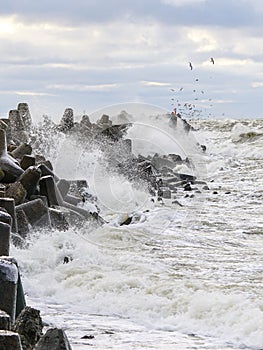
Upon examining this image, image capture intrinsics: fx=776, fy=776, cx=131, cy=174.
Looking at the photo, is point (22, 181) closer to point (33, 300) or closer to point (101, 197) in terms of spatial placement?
point (33, 300)

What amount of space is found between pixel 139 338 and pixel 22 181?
4.90m

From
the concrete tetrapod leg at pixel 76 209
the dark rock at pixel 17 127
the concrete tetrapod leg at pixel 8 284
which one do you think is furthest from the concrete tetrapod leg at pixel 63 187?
the concrete tetrapod leg at pixel 8 284

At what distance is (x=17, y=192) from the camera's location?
9.94 m

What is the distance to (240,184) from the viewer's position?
19.8 m

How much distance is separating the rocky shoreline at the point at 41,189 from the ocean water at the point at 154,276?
0.99 feet

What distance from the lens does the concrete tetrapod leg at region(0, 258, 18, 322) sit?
4.50 meters

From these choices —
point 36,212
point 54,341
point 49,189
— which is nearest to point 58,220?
point 36,212

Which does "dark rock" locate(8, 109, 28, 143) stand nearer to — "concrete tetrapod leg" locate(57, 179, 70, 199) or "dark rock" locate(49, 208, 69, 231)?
"concrete tetrapod leg" locate(57, 179, 70, 199)

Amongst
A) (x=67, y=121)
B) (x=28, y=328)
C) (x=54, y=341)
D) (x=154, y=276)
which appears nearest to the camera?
(x=54, y=341)

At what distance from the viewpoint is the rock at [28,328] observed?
13.7ft

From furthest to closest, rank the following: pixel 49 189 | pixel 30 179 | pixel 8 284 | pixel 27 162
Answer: pixel 27 162
pixel 49 189
pixel 30 179
pixel 8 284

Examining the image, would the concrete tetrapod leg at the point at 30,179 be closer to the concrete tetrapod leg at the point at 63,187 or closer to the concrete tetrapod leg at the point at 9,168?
the concrete tetrapod leg at the point at 9,168

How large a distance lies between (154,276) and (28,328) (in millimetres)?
3813

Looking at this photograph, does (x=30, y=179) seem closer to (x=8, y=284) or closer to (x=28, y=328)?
(x=8, y=284)
